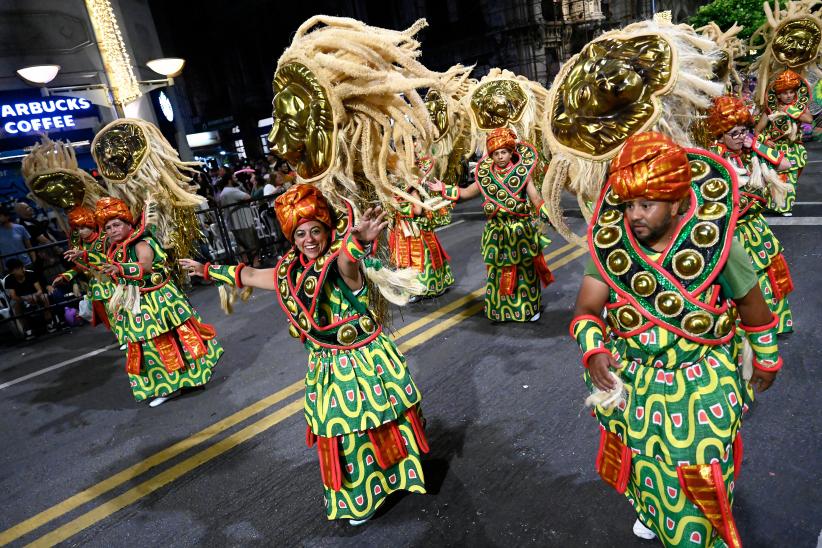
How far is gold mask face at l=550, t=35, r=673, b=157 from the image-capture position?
6.01 ft

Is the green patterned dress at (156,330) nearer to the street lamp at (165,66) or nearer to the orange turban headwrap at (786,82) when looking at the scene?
the street lamp at (165,66)

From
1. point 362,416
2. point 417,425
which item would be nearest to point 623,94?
point 362,416

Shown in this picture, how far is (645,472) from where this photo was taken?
201 cm

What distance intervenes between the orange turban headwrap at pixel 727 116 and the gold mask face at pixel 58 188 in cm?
546

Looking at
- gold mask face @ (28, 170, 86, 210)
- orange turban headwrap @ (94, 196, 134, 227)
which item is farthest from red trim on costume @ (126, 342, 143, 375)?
gold mask face @ (28, 170, 86, 210)

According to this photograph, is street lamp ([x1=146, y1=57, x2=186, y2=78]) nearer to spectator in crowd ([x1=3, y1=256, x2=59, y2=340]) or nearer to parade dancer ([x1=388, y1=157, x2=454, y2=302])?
spectator in crowd ([x1=3, y1=256, x2=59, y2=340])

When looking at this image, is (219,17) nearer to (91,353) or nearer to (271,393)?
(91,353)

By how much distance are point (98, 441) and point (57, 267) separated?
5479mm

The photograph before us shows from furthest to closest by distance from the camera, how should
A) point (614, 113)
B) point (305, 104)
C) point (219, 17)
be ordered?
1. point (219, 17)
2. point (305, 104)
3. point (614, 113)

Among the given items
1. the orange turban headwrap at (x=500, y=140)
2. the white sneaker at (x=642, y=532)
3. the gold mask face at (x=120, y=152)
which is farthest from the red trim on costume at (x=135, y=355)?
the white sneaker at (x=642, y=532)

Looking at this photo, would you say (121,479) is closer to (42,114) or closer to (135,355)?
(135,355)

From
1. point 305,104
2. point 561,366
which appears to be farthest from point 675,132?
point 561,366

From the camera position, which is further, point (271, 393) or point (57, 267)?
point (57, 267)

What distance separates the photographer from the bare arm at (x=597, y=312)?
191 cm
